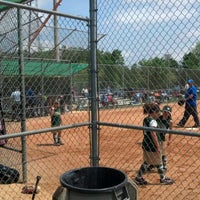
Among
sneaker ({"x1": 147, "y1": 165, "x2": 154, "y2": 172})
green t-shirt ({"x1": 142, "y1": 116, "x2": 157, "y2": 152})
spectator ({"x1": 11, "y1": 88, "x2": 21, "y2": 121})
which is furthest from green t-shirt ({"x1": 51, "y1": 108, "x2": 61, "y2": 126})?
green t-shirt ({"x1": 142, "y1": 116, "x2": 157, "y2": 152})

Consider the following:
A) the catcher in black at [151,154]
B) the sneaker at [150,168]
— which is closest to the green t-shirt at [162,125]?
the catcher in black at [151,154]

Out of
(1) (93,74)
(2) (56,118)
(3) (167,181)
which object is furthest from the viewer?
(2) (56,118)

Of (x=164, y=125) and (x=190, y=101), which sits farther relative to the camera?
(x=190, y=101)

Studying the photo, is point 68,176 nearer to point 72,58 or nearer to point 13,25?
point 72,58

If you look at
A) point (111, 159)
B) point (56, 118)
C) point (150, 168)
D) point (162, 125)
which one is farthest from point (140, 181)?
point (56, 118)

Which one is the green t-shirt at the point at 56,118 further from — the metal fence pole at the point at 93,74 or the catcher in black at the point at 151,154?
the metal fence pole at the point at 93,74

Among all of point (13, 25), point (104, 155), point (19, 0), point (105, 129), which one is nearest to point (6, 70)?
point (13, 25)

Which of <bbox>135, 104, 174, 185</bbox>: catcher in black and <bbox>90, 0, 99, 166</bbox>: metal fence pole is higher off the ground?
<bbox>90, 0, 99, 166</bbox>: metal fence pole

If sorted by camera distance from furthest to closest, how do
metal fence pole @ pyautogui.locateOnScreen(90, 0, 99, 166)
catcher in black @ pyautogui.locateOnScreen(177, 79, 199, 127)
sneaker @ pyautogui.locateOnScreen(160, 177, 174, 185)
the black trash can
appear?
1. catcher in black @ pyautogui.locateOnScreen(177, 79, 199, 127)
2. sneaker @ pyautogui.locateOnScreen(160, 177, 174, 185)
3. metal fence pole @ pyautogui.locateOnScreen(90, 0, 99, 166)
4. the black trash can

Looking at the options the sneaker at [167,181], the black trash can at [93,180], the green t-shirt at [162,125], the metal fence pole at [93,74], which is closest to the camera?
the black trash can at [93,180]

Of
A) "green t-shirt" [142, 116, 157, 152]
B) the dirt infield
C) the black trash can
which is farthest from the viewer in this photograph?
"green t-shirt" [142, 116, 157, 152]

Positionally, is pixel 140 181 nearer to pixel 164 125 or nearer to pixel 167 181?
pixel 167 181

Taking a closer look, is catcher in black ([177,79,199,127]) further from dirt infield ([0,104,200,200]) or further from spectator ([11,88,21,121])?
spectator ([11,88,21,121])

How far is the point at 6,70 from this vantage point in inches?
223
